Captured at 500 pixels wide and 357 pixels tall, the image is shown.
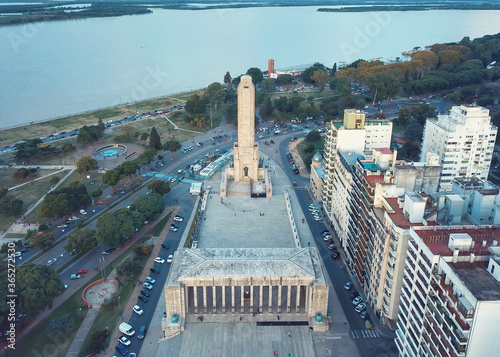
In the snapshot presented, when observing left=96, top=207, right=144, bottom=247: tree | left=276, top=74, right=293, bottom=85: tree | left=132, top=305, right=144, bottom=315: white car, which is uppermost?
left=276, top=74, right=293, bottom=85: tree

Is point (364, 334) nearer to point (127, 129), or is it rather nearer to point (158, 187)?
point (158, 187)

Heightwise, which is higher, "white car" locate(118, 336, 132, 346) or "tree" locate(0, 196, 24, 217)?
"tree" locate(0, 196, 24, 217)

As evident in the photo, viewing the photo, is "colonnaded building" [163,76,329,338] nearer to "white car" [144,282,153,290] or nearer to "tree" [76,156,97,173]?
"white car" [144,282,153,290]

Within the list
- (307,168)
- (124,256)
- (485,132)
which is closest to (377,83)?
(307,168)

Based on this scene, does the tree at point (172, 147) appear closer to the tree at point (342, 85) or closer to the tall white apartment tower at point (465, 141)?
the tall white apartment tower at point (465, 141)

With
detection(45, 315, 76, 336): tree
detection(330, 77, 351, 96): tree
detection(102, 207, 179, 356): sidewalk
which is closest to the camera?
detection(45, 315, 76, 336): tree


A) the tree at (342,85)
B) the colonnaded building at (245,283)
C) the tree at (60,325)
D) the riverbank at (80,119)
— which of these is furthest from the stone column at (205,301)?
the tree at (342,85)

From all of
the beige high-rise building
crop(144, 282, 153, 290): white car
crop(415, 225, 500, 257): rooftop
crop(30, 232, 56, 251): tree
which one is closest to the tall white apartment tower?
crop(415, 225, 500, 257): rooftop
